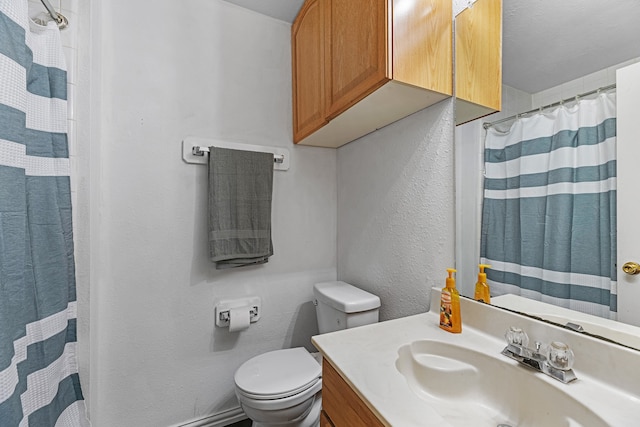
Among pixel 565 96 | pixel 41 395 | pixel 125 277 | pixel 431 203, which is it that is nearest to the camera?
pixel 565 96

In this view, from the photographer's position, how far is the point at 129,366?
131 cm

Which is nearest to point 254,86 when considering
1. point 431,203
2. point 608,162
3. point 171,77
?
point 171,77

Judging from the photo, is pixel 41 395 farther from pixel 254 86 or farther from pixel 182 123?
pixel 254 86

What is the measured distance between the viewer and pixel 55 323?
3.31 ft

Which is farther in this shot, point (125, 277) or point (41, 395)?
point (125, 277)

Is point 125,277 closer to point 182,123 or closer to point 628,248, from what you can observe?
point 182,123

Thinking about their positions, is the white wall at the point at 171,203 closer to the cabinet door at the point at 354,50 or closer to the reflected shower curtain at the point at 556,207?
the cabinet door at the point at 354,50

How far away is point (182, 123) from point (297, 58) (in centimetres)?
75

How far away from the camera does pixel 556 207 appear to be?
0.76 metres

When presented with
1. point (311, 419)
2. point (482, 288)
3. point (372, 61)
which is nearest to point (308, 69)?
point (372, 61)

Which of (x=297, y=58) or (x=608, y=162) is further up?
(x=297, y=58)

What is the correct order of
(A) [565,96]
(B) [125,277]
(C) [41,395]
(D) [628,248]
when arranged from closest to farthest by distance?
1. (D) [628,248]
2. (A) [565,96]
3. (C) [41,395]
4. (B) [125,277]

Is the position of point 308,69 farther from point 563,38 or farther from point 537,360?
point 537,360

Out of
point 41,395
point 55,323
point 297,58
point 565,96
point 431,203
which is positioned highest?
point 297,58
